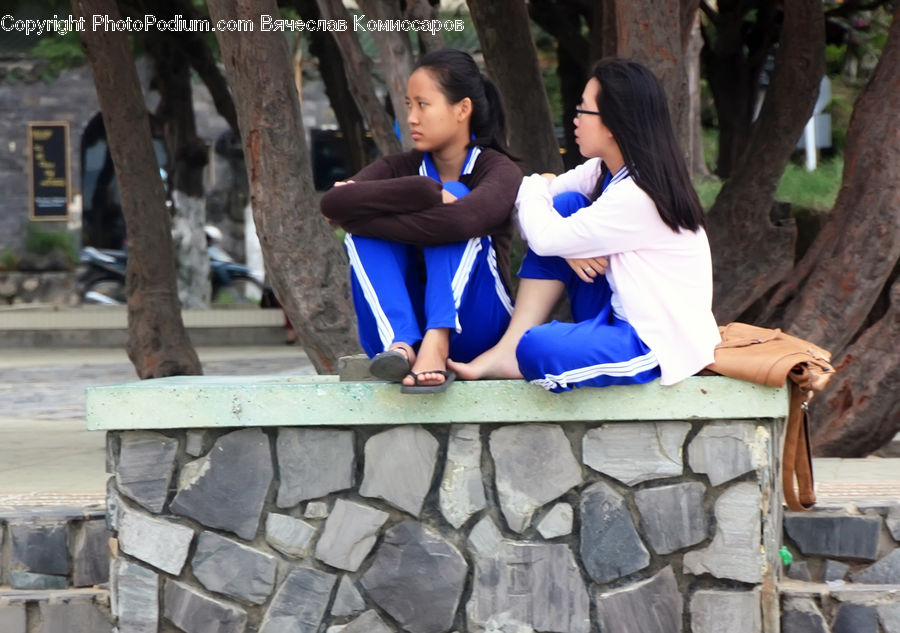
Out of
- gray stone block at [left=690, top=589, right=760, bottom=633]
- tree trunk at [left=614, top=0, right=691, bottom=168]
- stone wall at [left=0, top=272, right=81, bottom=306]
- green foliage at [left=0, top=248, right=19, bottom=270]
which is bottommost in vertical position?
stone wall at [left=0, top=272, right=81, bottom=306]

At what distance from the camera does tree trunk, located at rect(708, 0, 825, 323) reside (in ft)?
23.4

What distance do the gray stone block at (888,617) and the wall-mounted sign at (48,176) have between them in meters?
23.1

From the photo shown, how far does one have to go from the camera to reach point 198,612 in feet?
13.0

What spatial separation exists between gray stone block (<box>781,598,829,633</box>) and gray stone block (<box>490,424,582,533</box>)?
0.86 meters

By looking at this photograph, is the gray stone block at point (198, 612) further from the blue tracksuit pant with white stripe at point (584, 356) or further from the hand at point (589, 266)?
the hand at point (589, 266)

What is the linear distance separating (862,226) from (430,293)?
284 cm

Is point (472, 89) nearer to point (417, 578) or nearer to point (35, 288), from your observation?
point (417, 578)

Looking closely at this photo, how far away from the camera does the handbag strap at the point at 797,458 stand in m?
3.91

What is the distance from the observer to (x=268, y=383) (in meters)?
4.03

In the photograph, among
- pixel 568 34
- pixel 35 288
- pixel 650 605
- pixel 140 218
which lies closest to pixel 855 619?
pixel 650 605

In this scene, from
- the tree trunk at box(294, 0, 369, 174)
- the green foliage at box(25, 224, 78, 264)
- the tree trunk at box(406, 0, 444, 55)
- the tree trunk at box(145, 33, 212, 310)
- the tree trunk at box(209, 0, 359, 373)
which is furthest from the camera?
the green foliage at box(25, 224, 78, 264)

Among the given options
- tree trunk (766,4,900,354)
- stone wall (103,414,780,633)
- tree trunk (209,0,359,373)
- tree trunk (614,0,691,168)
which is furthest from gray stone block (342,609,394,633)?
tree trunk (766,4,900,354)

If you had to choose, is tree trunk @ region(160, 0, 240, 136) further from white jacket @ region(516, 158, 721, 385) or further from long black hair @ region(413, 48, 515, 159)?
white jacket @ region(516, 158, 721, 385)

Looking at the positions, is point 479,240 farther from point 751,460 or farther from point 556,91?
point 556,91
